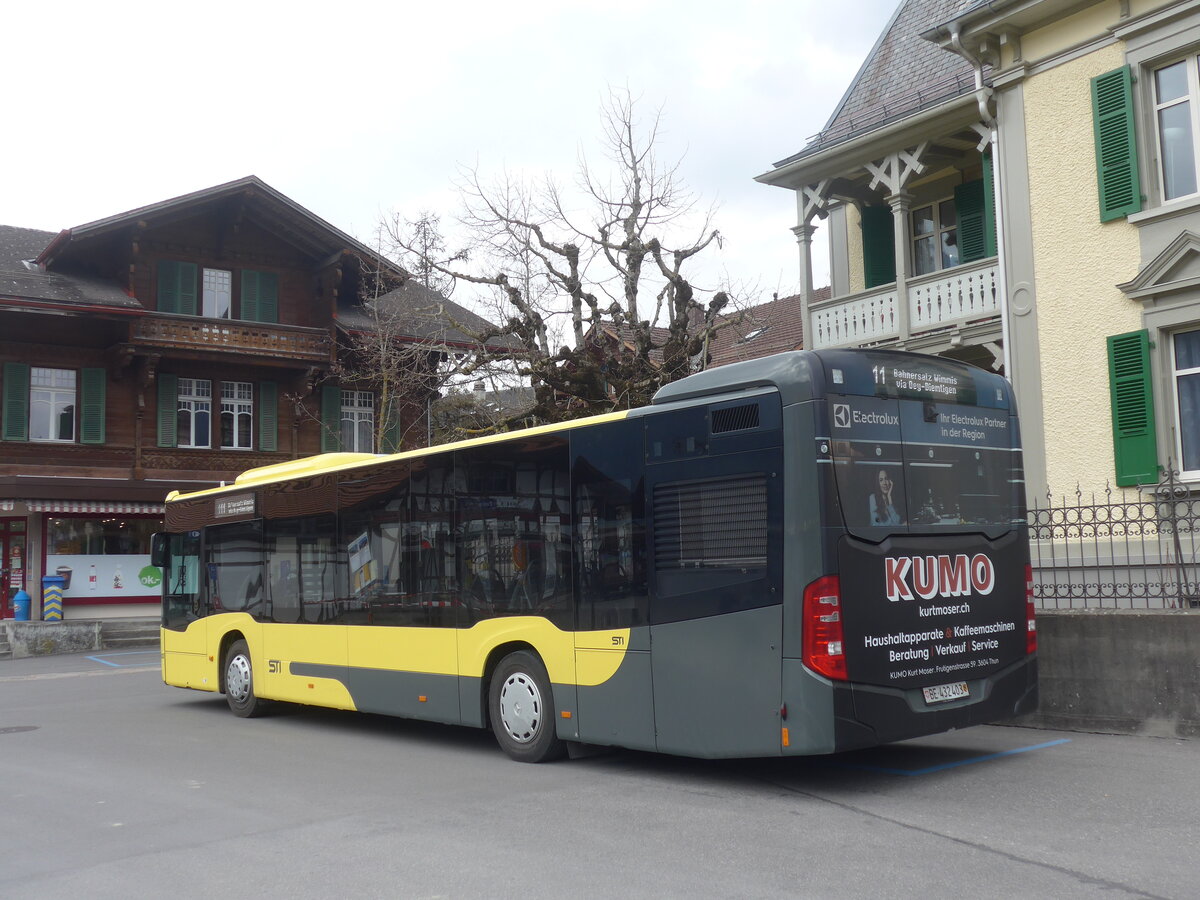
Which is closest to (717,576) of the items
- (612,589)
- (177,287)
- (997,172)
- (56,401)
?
(612,589)

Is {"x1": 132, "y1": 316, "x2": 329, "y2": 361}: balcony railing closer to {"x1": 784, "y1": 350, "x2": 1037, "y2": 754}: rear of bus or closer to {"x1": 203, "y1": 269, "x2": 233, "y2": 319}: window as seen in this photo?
{"x1": 203, "y1": 269, "x2": 233, "y2": 319}: window

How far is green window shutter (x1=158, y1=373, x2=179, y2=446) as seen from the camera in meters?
30.2

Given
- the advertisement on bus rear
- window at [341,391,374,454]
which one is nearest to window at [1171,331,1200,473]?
the advertisement on bus rear

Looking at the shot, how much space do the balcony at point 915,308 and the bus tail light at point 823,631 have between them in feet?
34.2

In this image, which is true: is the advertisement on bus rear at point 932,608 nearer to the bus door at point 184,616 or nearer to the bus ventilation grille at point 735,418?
the bus ventilation grille at point 735,418

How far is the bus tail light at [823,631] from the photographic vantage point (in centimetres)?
729

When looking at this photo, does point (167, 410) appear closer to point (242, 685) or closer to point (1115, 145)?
point (242, 685)

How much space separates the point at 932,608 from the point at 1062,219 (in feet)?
30.2

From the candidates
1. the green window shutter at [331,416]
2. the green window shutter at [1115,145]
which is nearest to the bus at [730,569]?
the green window shutter at [1115,145]

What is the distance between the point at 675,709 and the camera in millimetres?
8102

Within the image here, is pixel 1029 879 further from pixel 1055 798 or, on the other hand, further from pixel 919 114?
pixel 919 114

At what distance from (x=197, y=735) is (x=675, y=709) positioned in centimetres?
613

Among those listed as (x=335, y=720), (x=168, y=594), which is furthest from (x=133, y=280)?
(x=335, y=720)

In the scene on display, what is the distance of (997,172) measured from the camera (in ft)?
53.0
